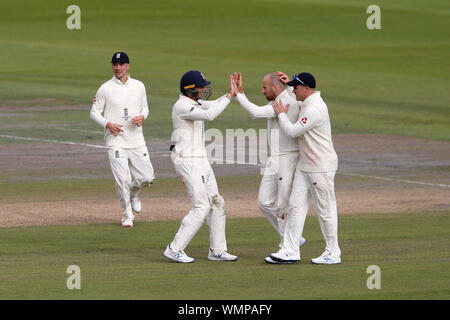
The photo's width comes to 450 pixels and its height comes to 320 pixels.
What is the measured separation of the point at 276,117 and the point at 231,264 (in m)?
1.94

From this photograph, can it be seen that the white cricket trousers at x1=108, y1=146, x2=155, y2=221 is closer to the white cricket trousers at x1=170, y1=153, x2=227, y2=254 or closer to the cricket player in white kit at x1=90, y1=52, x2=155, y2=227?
the cricket player in white kit at x1=90, y1=52, x2=155, y2=227

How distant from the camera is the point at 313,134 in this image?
42.3ft

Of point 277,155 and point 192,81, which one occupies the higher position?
point 192,81

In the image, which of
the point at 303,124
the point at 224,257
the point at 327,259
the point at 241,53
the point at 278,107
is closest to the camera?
the point at 303,124

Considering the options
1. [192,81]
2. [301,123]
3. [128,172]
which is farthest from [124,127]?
[301,123]

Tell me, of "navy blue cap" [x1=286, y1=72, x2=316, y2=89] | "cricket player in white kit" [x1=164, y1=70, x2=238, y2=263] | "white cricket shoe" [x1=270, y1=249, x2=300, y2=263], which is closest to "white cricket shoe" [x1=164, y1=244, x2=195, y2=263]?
"cricket player in white kit" [x1=164, y1=70, x2=238, y2=263]

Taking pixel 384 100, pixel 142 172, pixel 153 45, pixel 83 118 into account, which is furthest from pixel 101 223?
pixel 153 45

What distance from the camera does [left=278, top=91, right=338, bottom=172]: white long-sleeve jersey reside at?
12742 millimetres

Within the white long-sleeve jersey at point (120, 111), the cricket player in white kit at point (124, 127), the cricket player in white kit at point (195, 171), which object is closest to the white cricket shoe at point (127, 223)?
the cricket player in white kit at point (124, 127)

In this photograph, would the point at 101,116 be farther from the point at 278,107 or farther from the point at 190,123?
the point at 278,107

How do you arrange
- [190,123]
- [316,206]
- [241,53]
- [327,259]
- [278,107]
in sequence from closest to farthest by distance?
[327,259]
[316,206]
[278,107]
[190,123]
[241,53]

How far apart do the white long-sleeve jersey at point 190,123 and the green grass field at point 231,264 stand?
54.1 inches

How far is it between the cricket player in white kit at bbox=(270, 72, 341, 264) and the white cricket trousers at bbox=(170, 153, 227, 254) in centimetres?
79
